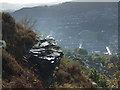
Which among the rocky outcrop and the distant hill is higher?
the rocky outcrop

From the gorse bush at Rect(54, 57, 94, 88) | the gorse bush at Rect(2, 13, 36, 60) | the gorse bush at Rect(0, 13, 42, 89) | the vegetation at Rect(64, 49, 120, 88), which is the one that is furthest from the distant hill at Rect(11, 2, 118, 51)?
the gorse bush at Rect(54, 57, 94, 88)

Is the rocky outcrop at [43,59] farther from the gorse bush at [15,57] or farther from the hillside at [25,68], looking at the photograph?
the gorse bush at [15,57]

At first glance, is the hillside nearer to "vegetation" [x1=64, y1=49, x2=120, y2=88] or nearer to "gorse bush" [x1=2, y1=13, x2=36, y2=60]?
"gorse bush" [x1=2, y1=13, x2=36, y2=60]

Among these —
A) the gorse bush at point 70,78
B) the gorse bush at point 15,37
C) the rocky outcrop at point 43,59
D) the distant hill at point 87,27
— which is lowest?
the distant hill at point 87,27

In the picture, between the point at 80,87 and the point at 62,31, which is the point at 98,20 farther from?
the point at 80,87

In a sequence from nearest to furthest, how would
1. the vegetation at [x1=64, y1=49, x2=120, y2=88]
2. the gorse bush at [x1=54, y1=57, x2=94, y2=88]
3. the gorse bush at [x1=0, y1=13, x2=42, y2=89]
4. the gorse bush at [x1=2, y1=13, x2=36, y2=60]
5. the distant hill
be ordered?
the vegetation at [x1=64, y1=49, x2=120, y2=88] < the gorse bush at [x1=0, y1=13, x2=42, y2=89] < the gorse bush at [x1=54, y1=57, x2=94, y2=88] < the gorse bush at [x1=2, y1=13, x2=36, y2=60] < the distant hill

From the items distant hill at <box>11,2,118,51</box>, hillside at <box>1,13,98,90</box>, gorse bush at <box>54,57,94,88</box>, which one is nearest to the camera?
hillside at <box>1,13,98,90</box>

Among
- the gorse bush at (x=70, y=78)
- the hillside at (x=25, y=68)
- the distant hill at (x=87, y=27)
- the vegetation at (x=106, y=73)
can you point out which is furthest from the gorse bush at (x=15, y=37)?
the distant hill at (x=87, y=27)

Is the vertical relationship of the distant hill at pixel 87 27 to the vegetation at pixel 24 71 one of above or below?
below

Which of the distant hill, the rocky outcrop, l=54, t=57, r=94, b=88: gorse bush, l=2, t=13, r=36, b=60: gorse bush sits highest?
l=2, t=13, r=36, b=60: gorse bush

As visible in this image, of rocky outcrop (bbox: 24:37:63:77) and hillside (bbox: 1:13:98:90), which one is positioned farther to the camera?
rocky outcrop (bbox: 24:37:63:77)
